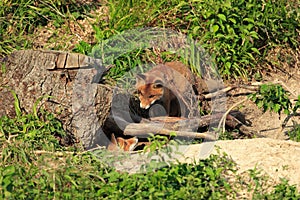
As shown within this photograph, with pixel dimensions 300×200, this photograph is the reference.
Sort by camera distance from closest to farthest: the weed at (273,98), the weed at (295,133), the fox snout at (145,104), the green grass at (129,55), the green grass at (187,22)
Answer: the green grass at (129,55) < the weed at (273,98) < the weed at (295,133) < the fox snout at (145,104) < the green grass at (187,22)

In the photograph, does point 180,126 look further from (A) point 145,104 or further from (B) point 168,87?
(B) point 168,87

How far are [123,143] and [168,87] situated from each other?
1195mm

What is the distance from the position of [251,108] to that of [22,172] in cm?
353

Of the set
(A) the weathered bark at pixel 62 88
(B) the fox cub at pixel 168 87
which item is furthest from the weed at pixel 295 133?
(A) the weathered bark at pixel 62 88

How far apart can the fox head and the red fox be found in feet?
2.56

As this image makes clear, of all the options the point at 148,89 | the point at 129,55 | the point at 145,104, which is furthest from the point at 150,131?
the point at 129,55

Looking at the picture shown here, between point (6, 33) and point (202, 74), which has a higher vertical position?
point (6, 33)

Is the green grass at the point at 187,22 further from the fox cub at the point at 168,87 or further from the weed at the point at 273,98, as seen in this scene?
the weed at the point at 273,98

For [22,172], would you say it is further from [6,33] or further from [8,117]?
[6,33]

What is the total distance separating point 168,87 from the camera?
25.0ft

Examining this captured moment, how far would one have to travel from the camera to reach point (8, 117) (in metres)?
6.33

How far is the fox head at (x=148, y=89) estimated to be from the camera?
746 centimetres

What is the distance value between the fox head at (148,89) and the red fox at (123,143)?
0.78 m

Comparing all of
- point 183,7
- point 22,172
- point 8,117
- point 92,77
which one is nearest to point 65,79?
point 92,77
